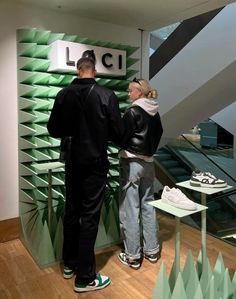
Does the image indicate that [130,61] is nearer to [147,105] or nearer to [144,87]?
[144,87]

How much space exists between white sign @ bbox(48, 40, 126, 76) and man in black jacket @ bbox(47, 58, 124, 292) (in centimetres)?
52

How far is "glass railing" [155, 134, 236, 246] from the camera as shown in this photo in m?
3.22

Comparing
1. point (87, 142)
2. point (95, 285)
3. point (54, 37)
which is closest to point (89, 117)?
point (87, 142)

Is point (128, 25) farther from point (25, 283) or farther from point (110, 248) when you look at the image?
point (25, 283)

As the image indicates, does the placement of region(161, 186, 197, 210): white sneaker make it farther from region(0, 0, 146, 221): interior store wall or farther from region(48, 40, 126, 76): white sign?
region(0, 0, 146, 221): interior store wall

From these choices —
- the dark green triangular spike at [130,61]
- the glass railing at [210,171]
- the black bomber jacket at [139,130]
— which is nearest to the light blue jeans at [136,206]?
the black bomber jacket at [139,130]

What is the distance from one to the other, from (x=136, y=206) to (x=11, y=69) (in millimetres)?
1668

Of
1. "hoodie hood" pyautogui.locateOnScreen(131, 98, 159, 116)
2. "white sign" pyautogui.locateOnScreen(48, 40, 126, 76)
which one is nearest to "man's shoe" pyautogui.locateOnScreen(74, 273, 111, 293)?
"hoodie hood" pyautogui.locateOnScreen(131, 98, 159, 116)

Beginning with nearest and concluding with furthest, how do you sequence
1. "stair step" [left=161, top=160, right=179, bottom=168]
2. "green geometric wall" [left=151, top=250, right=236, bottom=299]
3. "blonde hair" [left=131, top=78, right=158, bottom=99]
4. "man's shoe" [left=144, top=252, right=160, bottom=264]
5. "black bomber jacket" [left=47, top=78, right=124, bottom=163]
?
"green geometric wall" [left=151, top=250, right=236, bottom=299], "black bomber jacket" [left=47, top=78, right=124, bottom=163], "blonde hair" [left=131, top=78, right=158, bottom=99], "man's shoe" [left=144, top=252, right=160, bottom=264], "stair step" [left=161, top=160, right=179, bottom=168]

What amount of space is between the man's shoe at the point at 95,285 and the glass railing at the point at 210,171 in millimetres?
1345

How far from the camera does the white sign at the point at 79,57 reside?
252cm

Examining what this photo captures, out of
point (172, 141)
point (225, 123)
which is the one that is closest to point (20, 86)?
point (172, 141)

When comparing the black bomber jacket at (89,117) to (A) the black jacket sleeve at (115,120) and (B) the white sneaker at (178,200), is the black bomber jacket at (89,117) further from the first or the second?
(B) the white sneaker at (178,200)

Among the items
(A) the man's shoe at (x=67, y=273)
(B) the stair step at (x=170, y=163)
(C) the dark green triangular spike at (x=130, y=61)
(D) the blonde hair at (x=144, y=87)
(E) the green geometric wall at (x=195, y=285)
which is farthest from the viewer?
(B) the stair step at (x=170, y=163)
